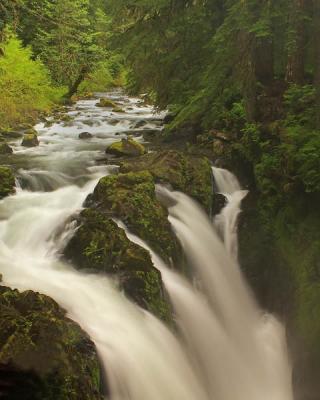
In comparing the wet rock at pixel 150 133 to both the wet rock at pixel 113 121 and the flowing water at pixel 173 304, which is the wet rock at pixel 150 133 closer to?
the wet rock at pixel 113 121

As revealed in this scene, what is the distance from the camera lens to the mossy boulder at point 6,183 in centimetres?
845

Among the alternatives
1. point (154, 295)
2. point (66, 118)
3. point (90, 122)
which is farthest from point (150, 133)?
point (154, 295)

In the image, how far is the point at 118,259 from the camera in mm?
6125

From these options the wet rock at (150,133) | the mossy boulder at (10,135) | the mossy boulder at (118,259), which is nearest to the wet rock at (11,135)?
the mossy boulder at (10,135)

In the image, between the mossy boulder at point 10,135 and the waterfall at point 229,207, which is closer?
the waterfall at point 229,207

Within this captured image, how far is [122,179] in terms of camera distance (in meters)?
7.96

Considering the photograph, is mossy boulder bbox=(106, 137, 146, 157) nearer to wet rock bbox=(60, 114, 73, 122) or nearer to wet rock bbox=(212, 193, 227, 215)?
wet rock bbox=(212, 193, 227, 215)

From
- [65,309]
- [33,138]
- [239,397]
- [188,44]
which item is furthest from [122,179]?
[33,138]

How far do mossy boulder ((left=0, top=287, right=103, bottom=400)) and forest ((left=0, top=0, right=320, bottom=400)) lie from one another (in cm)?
1

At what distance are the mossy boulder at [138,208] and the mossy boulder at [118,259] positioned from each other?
30.2 inches

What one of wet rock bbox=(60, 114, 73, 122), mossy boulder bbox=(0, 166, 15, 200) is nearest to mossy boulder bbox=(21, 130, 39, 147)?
wet rock bbox=(60, 114, 73, 122)

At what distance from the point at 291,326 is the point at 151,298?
2.41 metres

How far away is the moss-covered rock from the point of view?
886 centimetres

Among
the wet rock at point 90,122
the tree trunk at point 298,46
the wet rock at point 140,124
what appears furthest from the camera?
the wet rock at point 90,122
